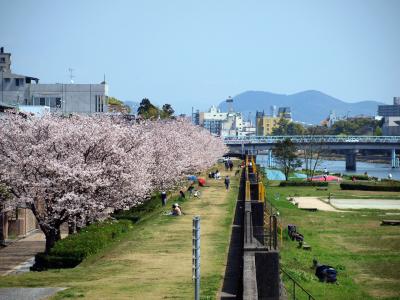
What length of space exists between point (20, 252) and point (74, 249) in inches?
588

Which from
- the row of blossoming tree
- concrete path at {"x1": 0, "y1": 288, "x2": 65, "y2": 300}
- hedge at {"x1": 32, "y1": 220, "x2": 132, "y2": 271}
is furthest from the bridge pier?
concrete path at {"x1": 0, "y1": 288, "x2": 65, "y2": 300}

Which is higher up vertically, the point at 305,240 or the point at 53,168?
the point at 53,168

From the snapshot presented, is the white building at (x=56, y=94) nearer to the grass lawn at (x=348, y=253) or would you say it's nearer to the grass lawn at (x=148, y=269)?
the grass lawn at (x=348, y=253)

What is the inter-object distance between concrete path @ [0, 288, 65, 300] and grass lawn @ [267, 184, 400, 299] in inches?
491

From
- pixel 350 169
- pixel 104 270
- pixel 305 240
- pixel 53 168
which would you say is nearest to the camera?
pixel 104 270

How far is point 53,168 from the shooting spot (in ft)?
117

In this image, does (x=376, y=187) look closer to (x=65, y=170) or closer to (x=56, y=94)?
(x=56, y=94)

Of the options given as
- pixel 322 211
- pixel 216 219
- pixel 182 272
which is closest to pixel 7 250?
pixel 216 219

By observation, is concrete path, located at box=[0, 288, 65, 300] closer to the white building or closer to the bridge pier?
the white building

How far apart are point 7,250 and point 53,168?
11183mm

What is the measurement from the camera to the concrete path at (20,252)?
3783 cm

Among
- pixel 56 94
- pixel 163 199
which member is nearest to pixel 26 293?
pixel 163 199

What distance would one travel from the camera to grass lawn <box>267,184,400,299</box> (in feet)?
106

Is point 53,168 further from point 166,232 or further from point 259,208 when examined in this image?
point 259,208
